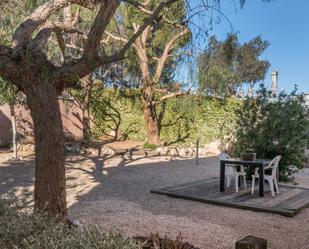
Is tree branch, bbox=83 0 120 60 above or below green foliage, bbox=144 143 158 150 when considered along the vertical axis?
above

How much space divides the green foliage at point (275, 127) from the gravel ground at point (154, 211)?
0.95 m

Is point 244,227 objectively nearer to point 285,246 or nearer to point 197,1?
point 285,246

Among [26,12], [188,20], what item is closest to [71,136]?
[26,12]

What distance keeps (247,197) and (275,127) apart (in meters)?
2.32

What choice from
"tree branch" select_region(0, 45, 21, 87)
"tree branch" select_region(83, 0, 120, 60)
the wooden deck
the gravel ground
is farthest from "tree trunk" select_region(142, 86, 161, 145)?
"tree branch" select_region(83, 0, 120, 60)

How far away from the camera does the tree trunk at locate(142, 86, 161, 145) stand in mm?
14031

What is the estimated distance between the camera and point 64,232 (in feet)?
7.43

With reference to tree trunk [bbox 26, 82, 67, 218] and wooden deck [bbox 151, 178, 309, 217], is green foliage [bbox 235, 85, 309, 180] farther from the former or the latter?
tree trunk [bbox 26, 82, 67, 218]

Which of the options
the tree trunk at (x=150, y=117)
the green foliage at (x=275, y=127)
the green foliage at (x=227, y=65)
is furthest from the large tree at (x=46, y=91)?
the tree trunk at (x=150, y=117)

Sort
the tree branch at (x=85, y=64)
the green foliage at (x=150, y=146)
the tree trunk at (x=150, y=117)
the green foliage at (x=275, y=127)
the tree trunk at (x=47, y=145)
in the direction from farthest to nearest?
the tree trunk at (x=150, y=117)
the green foliage at (x=150, y=146)
the green foliage at (x=275, y=127)
the tree trunk at (x=47, y=145)
the tree branch at (x=85, y=64)

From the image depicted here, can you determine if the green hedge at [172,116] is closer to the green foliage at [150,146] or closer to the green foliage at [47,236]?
the green foliage at [150,146]

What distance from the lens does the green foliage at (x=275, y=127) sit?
7773 millimetres

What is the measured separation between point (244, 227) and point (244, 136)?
3.84m

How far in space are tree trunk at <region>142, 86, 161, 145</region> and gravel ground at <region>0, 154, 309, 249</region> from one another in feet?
16.2
